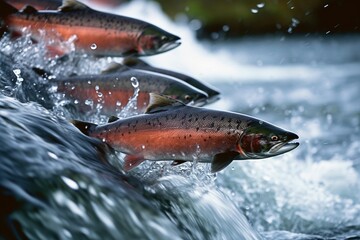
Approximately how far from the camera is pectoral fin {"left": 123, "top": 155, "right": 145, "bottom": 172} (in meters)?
3.05

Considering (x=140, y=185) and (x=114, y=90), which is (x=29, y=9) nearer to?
(x=114, y=90)

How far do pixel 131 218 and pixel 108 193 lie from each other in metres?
0.11

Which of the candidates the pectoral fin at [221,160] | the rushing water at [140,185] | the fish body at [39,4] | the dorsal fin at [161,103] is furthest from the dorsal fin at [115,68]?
the pectoral fin at [221,160]

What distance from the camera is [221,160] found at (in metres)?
3.02

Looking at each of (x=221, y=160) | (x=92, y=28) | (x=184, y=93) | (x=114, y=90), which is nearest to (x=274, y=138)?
(x=221, y=160)

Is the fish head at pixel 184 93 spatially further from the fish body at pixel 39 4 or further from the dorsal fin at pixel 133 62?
the fish body at pixel 39 4

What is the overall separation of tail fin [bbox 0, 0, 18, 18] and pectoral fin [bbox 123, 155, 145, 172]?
1.21 metres

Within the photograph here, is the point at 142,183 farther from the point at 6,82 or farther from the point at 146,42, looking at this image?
the point at 146,42

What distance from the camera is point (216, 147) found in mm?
3059

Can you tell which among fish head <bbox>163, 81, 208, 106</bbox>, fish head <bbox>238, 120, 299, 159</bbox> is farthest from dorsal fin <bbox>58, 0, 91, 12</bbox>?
fish head <bbox>238, 120, 299, 159</bbox>

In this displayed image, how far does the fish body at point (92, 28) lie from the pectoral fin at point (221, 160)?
46.0 inches

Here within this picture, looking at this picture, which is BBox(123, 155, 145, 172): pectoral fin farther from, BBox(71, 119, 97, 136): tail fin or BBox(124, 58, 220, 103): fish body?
BBox(124, 58, 220, 103): fish body

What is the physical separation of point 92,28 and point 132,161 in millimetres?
1109

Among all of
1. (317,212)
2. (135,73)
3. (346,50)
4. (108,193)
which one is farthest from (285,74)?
(108,193)
